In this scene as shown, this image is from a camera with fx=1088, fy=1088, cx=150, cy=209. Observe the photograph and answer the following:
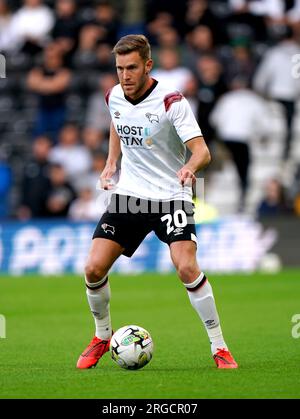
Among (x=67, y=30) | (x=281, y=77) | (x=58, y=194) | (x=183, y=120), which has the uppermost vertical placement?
(x=67, y=30)

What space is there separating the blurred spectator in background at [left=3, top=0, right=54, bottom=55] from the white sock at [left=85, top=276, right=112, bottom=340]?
43.0ft

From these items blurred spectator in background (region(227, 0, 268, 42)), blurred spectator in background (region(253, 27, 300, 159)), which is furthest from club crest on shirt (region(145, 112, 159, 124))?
blurred spectator in background (region(227, 0, 268, 42))

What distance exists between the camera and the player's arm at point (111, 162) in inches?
324

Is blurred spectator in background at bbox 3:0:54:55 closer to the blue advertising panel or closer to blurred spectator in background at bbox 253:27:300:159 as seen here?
the blue advertising panel

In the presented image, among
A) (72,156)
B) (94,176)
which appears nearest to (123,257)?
(94,176)

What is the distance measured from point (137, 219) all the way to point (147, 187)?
0.25 metres

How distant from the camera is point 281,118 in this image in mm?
20312

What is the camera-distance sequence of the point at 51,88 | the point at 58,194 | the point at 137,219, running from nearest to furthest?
the point at 137,219
the point at 58,194
the point at 51,88

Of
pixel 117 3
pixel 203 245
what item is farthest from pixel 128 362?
pixel 117 3

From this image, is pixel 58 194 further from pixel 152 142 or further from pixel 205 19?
pixel 152 142

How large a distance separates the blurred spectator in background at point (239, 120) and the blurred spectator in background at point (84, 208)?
2460mm

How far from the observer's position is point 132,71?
26.3ft

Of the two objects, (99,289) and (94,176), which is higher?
(94,176)

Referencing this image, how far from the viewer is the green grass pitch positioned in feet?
23.2
